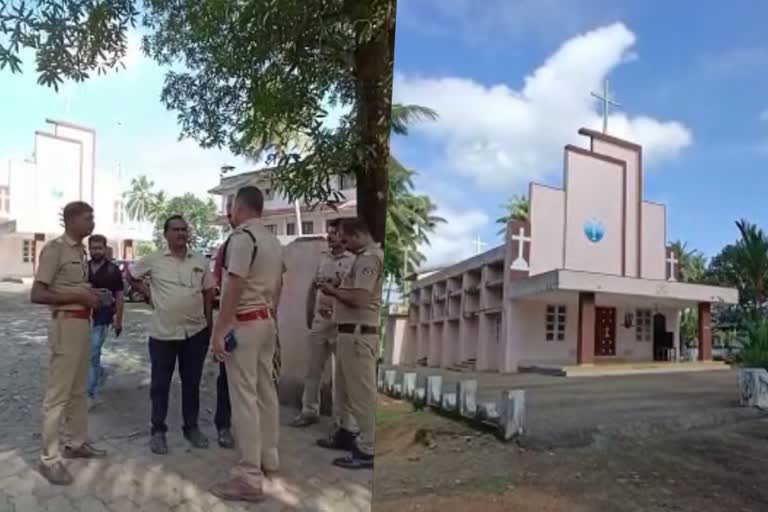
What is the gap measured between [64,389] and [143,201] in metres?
0.40

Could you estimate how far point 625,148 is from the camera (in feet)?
3.41

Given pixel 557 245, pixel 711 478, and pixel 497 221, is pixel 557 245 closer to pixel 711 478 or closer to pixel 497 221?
pixel 497 221

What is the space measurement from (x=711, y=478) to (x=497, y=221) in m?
0.50

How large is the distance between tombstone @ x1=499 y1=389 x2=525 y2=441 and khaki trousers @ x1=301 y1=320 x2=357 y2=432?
0.40 meters

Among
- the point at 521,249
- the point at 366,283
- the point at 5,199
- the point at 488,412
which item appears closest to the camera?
the point at 521,249

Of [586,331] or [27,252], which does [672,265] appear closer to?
[586,331]

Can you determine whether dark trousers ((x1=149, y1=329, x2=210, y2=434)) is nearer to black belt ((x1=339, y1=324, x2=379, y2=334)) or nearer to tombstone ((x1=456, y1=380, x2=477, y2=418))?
black belt ((x1=339, y1=324, x2=379, y2=334))

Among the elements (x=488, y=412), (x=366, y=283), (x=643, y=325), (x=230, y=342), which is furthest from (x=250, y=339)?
(x=643, y=325)

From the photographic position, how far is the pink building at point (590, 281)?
37.6 inches

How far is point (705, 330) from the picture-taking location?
37.5 inches

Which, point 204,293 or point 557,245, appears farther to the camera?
point 204,293

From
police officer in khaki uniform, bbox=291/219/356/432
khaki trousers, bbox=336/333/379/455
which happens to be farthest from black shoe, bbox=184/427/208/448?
khaki trousers, bbox=336/333/379/455

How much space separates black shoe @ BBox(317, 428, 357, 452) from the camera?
56.8 inches

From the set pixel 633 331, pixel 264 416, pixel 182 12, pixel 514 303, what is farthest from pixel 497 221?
pixel 182 12
